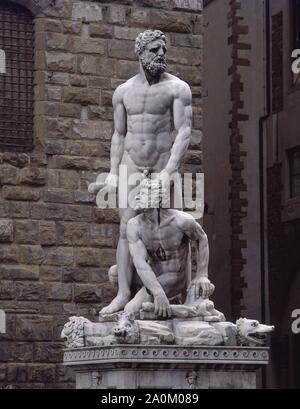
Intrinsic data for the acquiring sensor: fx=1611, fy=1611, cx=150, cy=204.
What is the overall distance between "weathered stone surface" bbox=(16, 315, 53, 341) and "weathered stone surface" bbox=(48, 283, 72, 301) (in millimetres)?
287

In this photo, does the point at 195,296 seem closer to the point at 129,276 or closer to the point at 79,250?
the point at 129,276

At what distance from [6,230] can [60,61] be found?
2.36m

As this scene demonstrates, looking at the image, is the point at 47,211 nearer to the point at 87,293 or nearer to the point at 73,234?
the point at 73,234

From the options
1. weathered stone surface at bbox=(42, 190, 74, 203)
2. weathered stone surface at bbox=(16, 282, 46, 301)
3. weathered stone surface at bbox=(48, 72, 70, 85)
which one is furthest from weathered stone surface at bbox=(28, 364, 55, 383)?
weathered stone surface at bbox=(48, 72, 70, 85)

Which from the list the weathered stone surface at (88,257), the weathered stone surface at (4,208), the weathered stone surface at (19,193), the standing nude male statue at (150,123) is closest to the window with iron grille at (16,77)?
the weathered stone surface at (19,193)

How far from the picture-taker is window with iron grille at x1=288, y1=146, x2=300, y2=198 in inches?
1175

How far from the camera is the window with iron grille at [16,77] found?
20625 millimetres

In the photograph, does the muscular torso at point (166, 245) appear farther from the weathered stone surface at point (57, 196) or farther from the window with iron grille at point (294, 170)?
the window with iron grille at point (294, 170)

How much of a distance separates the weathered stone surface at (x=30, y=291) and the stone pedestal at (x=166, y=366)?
12.8 ft

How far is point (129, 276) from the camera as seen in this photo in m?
16.4

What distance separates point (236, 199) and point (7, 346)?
10.9 m

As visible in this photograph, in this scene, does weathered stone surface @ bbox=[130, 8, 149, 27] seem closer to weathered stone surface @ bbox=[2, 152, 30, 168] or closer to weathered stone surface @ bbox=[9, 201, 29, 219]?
weathered stone surface @ bbox=[2, 152, 30, 168]

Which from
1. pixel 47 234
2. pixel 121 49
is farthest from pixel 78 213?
pixel 121 49
